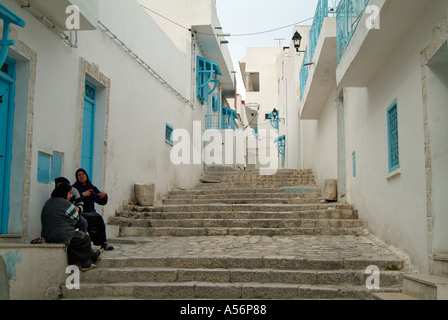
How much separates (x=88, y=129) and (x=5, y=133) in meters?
2.64

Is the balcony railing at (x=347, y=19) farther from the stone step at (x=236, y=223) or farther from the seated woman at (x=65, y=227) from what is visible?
the seated woman at (x=65, y=227)

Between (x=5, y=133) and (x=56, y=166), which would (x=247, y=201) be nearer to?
(x=56, y=166)

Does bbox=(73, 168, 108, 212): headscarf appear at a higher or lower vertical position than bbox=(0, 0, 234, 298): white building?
lower

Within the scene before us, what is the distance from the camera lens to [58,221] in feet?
20.2

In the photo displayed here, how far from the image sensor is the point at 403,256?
663 centimetres

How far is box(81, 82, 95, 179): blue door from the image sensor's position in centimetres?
860

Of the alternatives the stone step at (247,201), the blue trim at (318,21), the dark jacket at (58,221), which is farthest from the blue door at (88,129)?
the blue trim at (318,21)

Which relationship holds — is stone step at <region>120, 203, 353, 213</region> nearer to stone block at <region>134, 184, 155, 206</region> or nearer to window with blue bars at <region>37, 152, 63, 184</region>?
stone block at <region>134, 184, 155, 206</region>

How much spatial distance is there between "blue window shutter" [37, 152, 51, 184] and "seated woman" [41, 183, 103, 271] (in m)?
0.54

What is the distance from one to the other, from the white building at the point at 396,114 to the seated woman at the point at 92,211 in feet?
14.4

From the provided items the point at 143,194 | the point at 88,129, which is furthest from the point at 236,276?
the point at 143,194

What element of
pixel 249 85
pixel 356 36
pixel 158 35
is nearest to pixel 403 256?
pixel 356 36

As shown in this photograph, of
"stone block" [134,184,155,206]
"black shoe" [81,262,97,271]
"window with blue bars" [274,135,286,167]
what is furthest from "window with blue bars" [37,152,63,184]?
"window with blue bars" [274,135,286,167]
